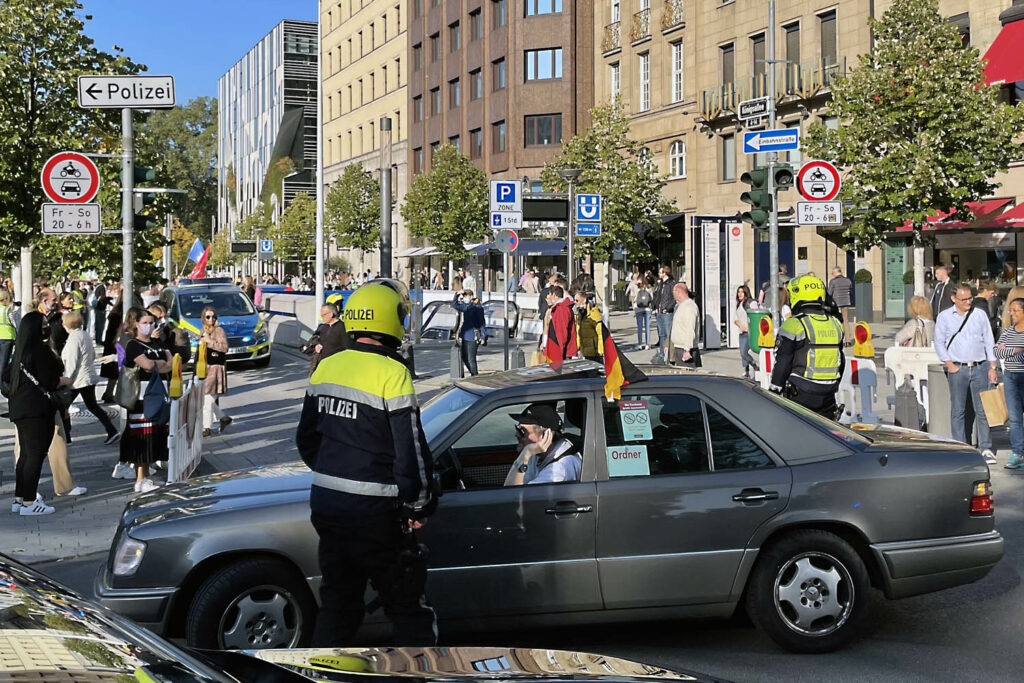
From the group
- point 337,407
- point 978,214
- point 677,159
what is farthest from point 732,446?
point 677,159

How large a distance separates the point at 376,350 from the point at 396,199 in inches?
2663

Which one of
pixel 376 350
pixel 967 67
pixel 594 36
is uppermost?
pixel 594 36

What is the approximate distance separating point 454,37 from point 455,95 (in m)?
3.24

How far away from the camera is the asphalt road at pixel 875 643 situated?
5.59m

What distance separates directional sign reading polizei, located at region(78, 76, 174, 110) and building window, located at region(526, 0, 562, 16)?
147 feet

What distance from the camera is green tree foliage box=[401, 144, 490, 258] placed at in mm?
55062

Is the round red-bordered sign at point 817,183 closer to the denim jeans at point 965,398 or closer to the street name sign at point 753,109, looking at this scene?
the street name sign at point 753,109

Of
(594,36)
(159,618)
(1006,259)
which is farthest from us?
(594,36)

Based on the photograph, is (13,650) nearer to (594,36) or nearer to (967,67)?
(967,67)

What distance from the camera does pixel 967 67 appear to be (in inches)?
1014

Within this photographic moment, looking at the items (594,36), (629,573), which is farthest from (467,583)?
(594,36)

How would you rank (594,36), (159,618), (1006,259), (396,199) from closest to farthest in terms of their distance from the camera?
(159,618) < (1006,259) < (594,36) < (396,199)

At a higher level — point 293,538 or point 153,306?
point 153,306

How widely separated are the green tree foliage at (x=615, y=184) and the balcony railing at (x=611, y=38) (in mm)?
6944
